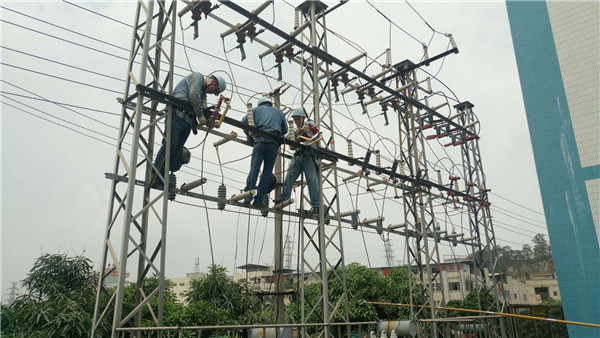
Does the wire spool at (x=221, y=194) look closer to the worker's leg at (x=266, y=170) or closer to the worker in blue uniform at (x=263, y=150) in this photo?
the worker in blue uniform at (x=263, y=150)

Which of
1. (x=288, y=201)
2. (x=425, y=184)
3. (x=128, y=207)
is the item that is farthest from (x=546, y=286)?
(x=128, y=207)

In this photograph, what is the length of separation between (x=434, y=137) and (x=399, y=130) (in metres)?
2.85

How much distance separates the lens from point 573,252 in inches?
639

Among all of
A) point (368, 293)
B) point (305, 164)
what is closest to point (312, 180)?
point (305, 164)

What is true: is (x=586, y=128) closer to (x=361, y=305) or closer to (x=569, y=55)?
(x=569, y=55)

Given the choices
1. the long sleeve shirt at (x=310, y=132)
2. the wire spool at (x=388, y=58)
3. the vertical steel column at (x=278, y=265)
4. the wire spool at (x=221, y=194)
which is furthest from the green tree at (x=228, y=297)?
the wire spool at (x=388, y=58)

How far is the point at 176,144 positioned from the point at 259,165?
Answer: 164cm

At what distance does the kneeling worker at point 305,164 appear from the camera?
313 inches

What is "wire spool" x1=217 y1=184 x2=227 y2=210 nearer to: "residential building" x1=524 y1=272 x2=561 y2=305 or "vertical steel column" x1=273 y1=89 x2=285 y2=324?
"vertical steel column" x1=273 y1=89 x2=285 y2=324

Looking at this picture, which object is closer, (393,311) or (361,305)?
(361,305)

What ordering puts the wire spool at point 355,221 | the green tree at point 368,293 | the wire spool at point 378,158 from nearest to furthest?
the wire spool at point 355,221, the wire spool at point 378,158, the green tree at point 368,293

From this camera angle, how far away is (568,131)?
17000 millimetres

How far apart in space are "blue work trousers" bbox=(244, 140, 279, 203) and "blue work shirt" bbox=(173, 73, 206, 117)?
55.4 inches

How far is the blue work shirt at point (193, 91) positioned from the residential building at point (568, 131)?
16.0 m
